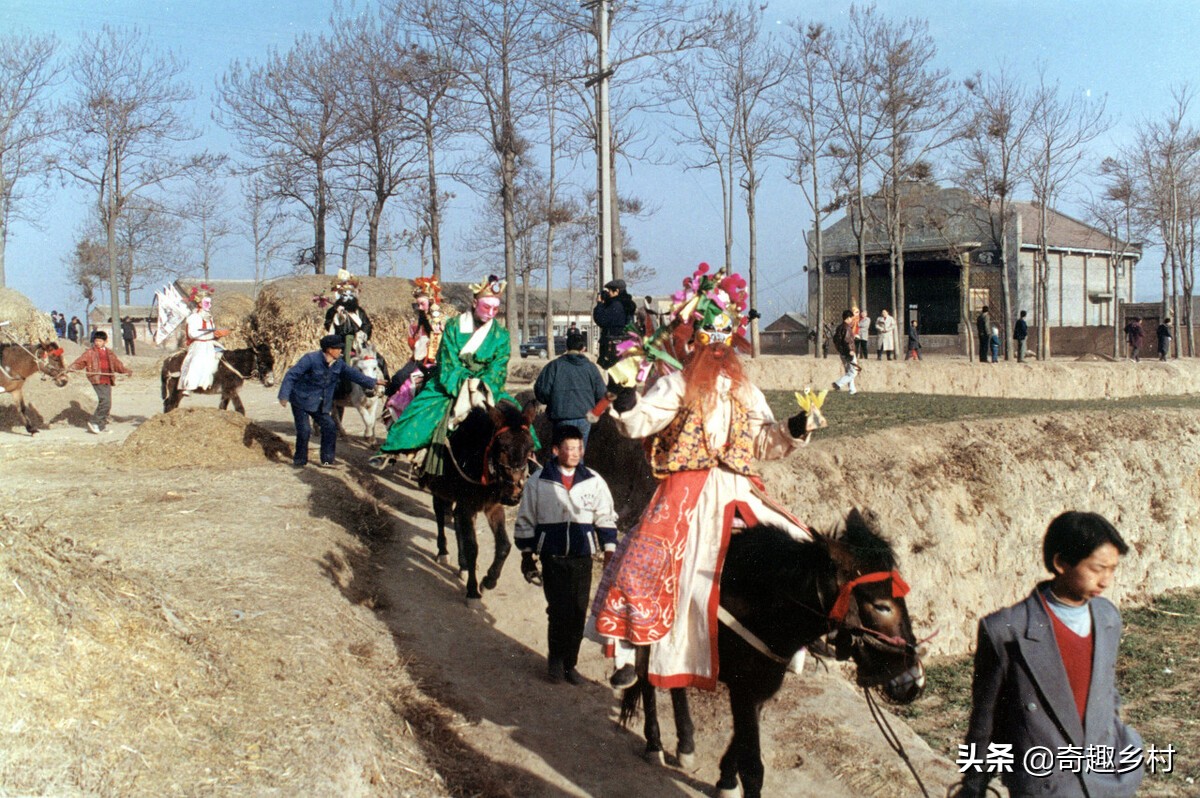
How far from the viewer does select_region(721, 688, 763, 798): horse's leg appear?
506cm

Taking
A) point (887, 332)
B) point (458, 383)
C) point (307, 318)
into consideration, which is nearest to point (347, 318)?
point (458, 383)

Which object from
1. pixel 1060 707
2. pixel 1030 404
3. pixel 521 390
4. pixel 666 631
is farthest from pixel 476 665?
pixel 1030 404

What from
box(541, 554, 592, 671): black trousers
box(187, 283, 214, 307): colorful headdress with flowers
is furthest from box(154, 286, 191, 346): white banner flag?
box(541, 554, 592, 671): black trousers

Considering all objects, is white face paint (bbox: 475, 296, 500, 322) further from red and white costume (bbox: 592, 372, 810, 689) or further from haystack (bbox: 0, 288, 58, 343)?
haystack (bbox: 0, 288, 58, 343)

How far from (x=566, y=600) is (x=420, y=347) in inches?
276

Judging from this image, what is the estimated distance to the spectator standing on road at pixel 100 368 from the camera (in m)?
15.2

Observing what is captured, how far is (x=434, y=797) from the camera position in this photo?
5.25 metres

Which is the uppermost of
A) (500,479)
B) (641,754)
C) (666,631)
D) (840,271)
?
(840,271)

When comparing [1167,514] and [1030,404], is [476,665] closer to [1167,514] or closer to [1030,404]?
[1167,514]

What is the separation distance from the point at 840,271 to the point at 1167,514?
31.1 metres

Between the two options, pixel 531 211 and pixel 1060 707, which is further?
pixel 531 211

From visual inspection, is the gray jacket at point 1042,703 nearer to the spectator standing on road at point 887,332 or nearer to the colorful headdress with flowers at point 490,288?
the colorful headdress with flowers at point 490,288

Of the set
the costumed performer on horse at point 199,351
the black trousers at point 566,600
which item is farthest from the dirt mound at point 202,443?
the black trousers at point 566,600

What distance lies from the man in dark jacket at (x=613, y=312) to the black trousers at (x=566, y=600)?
17.2 feet
